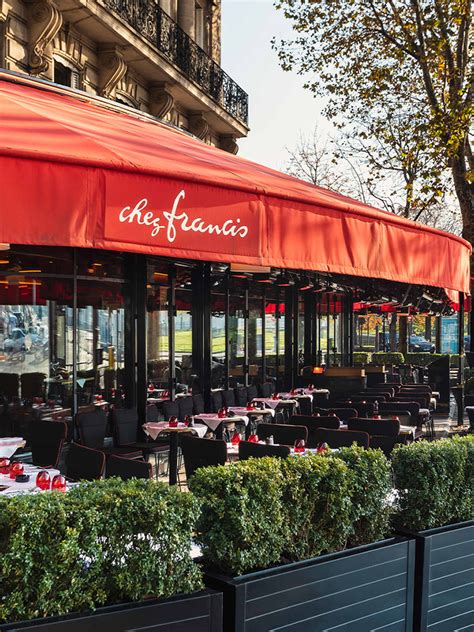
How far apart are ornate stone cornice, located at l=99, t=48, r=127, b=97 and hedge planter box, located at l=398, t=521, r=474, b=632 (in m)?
16.3

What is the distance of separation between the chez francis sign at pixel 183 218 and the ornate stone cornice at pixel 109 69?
50.3 ft

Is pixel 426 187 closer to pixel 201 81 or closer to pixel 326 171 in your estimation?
pixel 201 81

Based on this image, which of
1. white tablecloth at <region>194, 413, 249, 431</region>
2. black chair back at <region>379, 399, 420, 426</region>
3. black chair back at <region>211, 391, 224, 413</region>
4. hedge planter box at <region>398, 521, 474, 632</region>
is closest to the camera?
hedge planter box at <region>398, 521, 474, 632</region>

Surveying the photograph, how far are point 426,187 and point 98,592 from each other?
694 inches

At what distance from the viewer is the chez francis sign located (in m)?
3.94

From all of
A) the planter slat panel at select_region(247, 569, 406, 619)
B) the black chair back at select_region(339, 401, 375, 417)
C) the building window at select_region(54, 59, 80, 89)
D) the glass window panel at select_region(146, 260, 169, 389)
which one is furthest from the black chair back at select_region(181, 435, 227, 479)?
the building window at select_region(54, 59, 80, 89)

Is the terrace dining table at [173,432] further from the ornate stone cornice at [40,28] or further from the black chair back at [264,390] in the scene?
the ornate stone cornice at [40,28]

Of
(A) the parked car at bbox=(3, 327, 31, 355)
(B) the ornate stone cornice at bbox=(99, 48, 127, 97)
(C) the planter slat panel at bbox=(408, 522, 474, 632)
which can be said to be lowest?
(C) the planter slat panel at bbox=(408, 522, 474, 632)

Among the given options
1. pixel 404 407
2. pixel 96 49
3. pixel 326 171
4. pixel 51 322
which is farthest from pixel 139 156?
pixel 326 171

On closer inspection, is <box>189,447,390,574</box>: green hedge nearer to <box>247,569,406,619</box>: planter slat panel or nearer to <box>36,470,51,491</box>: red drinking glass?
<box>247,569,406,619</box>: planter slat panel

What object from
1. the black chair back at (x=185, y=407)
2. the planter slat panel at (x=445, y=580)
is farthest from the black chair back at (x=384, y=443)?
the black chair back at (x=185, y=407)

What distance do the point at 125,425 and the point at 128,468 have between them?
4.87 metres

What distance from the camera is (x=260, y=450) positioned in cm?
734

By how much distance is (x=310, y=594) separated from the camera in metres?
3.67
